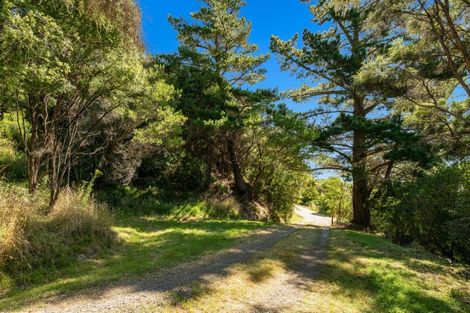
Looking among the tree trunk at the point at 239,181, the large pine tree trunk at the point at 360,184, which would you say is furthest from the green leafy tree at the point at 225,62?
the large pine tree trunk at the point at 360,184

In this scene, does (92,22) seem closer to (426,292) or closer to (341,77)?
(426,292)

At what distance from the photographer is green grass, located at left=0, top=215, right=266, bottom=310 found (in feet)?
15.2

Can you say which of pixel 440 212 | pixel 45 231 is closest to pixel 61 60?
pixel 45 231

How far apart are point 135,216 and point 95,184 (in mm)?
3047

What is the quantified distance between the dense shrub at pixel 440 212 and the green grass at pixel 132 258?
222 inches

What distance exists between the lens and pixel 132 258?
21.3 feet

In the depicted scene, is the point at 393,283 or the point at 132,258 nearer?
the point at 393,283

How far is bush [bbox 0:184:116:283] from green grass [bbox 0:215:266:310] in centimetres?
25

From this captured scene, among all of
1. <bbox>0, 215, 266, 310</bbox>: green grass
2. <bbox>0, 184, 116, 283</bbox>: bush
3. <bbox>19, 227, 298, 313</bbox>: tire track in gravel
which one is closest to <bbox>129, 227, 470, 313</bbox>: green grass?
<bbox>19, 227, 298, 313</bbox>: tire track in gravel

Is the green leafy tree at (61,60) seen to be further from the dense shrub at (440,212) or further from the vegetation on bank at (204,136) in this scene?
the dense shrub at (440,212)

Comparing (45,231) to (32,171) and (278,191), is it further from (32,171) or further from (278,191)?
(278,191)

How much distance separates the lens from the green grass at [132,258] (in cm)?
463

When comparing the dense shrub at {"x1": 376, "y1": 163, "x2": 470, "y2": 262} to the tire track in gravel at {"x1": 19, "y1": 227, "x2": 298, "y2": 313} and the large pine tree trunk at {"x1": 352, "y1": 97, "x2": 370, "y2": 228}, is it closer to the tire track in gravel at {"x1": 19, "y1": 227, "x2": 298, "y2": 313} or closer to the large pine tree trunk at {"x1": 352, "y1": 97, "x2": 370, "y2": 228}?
the large pine tree trunk at {"x1": 352, "y1": 97, "x2": 370, "y2": 228}

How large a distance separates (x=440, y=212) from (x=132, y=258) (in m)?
8.97
